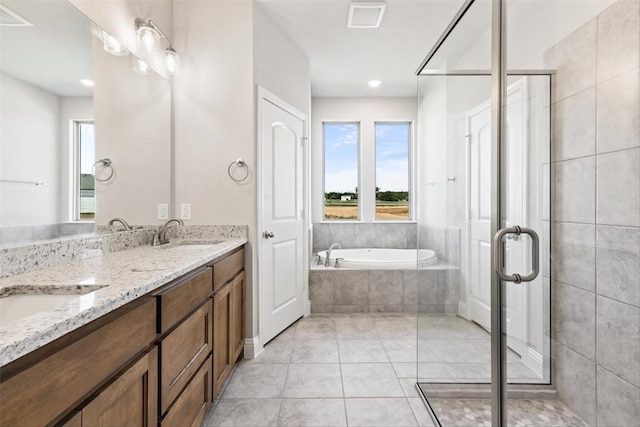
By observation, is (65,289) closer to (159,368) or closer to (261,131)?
(159,368)

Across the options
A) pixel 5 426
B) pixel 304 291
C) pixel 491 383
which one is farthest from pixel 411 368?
pixel 5 426

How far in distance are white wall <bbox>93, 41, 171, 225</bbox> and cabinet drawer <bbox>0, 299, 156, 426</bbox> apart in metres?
1.07

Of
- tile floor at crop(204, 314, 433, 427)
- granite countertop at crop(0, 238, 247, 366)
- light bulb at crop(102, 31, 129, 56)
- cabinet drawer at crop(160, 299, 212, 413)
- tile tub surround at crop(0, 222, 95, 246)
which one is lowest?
tile floor at crop(204, 314, 433, 427)

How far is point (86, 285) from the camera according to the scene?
1.03 m

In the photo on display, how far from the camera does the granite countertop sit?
24.1 inches

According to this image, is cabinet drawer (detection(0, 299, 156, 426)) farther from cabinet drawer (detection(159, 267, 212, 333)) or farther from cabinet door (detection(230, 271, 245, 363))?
cabinet door (detection(230, 271, 245, 363))

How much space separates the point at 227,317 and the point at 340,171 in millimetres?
3111

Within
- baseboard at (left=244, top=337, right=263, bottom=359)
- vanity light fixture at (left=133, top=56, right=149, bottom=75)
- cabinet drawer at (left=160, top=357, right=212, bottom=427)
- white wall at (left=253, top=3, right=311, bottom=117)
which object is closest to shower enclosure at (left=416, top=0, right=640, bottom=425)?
cabinet drawer at (left=160, top=357, right=212, bottom=427)

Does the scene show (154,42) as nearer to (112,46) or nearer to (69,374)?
(112,46)

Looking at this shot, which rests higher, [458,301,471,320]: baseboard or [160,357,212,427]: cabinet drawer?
[458,301,471,320]: baseboard

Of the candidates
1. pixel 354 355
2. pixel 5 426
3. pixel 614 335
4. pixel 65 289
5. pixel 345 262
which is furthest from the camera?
pixel 345 262

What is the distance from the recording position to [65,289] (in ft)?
3.38

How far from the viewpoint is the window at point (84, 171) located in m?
1.49

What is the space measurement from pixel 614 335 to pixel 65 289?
157 cm
